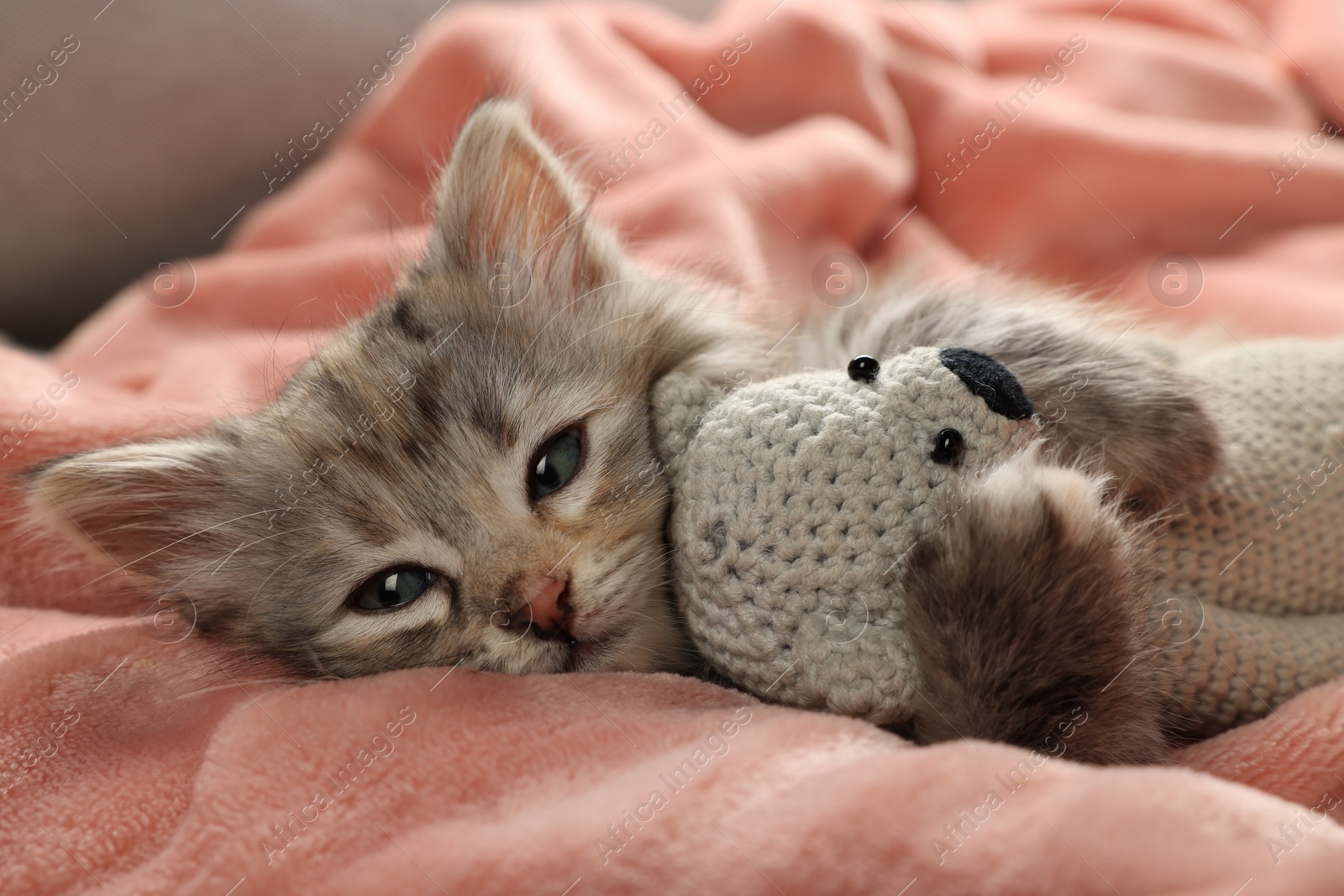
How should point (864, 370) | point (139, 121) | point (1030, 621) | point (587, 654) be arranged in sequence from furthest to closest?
1. point (139, 121)
2. point (587, 654)
3. point (864, 370)
4. point (1030, 621)

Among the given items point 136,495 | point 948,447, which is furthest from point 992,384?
point 136,495

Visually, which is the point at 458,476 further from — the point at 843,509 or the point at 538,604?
the point at 843,509

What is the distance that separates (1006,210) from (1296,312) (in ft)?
2.22

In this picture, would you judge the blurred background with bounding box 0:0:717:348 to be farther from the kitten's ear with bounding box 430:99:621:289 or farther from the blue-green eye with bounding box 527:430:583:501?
the blue-green eye with bounding box 527:430:583:501

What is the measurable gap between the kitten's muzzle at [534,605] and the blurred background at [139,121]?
1.80 m

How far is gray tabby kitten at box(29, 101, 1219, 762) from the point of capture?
1104 mm

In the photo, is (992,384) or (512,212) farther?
(512,212)

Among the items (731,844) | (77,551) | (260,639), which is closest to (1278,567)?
(731,844)

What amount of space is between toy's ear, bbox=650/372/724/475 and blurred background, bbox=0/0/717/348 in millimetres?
1706

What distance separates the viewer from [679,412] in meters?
1.15

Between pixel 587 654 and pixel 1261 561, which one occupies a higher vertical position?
pixel 587 654

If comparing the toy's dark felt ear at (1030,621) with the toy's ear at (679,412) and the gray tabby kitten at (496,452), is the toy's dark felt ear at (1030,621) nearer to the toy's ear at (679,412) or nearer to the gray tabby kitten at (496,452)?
the gray tabby kitten at (496,452)

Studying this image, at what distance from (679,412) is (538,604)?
0.27m

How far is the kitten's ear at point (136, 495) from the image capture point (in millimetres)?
1244
